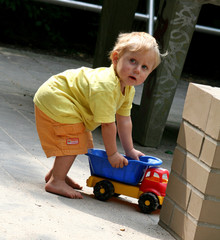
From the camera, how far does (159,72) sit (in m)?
4.96

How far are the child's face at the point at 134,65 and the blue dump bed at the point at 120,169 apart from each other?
0.47 meters

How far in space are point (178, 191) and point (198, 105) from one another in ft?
1.54

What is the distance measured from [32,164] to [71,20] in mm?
7960

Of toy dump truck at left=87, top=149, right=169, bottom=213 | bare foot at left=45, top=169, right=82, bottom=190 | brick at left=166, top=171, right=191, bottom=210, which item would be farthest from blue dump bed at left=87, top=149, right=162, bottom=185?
brick at left=166, top=171, right=191, bottom=210

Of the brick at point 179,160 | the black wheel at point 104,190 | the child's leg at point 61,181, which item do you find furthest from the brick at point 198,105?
the child's leg at point 61,181

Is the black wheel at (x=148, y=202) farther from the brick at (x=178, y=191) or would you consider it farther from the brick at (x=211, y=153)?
the brick at (x=211, y=153)

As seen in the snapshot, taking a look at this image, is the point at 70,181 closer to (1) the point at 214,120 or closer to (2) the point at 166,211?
(2) the point at 166,211

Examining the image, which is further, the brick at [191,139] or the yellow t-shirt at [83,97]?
the yellow t-shirt at [83,97]

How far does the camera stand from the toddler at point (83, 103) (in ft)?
10.5

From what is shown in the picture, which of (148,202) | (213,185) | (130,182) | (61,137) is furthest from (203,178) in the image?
(61,137)

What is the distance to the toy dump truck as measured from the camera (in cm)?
327

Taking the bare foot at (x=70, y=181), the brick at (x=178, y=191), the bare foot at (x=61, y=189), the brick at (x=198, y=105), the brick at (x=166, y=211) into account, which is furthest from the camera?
the bare foot at (x=70, y=181)

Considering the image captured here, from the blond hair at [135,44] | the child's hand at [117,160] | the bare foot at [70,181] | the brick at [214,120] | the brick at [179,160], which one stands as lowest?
the bare foot at [70,181]

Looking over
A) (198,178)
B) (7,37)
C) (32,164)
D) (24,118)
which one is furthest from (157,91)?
(7,37)
